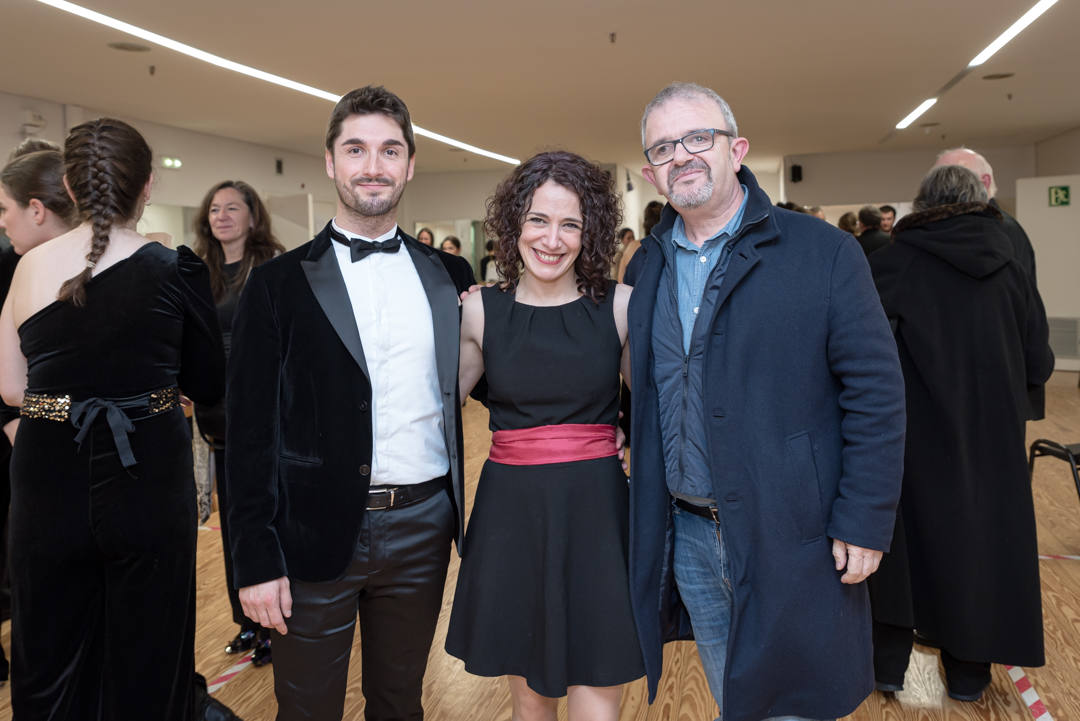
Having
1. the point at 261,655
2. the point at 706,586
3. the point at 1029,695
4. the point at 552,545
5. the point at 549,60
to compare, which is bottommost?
the point at 1029,695

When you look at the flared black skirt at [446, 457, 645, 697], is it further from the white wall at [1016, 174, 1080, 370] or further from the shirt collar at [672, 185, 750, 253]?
the white wall at [1016, 174, 1080, 370]

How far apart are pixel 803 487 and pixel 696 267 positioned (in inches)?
21.7

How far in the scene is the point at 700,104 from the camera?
5.91ft

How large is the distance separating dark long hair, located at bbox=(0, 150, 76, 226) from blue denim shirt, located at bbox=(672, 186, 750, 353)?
76.8 inches

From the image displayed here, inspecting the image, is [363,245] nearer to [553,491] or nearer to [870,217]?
[553,491]

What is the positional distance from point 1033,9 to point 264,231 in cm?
637

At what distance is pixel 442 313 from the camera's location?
6.21ft

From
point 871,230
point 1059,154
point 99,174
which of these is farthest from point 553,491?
point 1059,154

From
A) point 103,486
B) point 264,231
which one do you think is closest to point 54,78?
point 264,231

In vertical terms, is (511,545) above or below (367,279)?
below

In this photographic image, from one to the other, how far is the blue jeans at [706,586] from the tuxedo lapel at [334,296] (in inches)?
33.1

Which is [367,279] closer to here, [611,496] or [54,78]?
[611,496]

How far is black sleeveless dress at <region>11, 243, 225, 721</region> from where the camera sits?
6.42 ft

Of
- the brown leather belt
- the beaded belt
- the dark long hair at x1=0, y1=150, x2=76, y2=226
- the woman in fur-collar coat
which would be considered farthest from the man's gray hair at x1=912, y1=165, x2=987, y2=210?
the dark long hair at x1=0, y1=150, x2=76, y2=226
